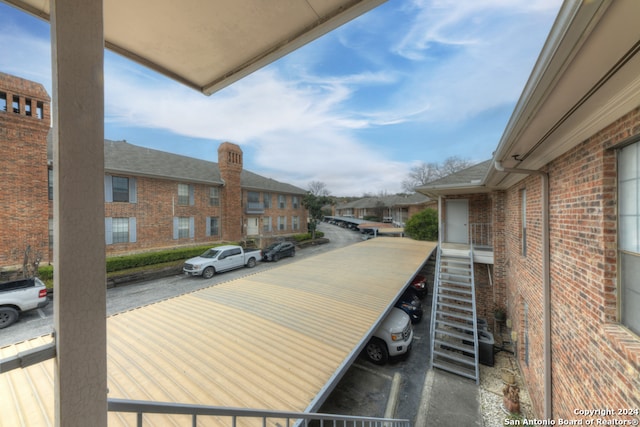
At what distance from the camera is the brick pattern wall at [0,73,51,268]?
6.59 ft

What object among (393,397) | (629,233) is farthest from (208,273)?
(629,233)

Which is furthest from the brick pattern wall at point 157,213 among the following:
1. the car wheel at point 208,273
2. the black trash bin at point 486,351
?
the black trash bin at point 486,351

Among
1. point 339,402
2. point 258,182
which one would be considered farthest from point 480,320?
point 258,182

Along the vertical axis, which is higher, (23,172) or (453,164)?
(453,164)

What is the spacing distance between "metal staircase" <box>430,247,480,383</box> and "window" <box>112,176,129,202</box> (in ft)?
54.9

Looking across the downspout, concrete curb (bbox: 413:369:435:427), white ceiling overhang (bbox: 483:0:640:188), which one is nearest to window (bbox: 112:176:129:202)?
concrete curb (bbox: 413:369:435:427)

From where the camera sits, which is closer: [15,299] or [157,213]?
[15,299]

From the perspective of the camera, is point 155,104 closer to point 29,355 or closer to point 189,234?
point 29,355

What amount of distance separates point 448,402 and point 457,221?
755 cm

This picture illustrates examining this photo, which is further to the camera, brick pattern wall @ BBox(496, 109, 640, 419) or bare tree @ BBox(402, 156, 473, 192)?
bare tree @ BBox(402, 156, 473, 192)

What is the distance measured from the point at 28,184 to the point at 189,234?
553 inches

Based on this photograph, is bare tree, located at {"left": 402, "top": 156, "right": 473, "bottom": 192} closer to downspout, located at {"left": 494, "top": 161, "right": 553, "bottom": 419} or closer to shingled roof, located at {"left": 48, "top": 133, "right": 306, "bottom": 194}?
shingled roof, located at {"left": 48, "top": 133, "right": 306, "bottom": 194}

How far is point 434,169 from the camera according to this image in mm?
35469

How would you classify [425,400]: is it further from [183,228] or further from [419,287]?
[183,228]
